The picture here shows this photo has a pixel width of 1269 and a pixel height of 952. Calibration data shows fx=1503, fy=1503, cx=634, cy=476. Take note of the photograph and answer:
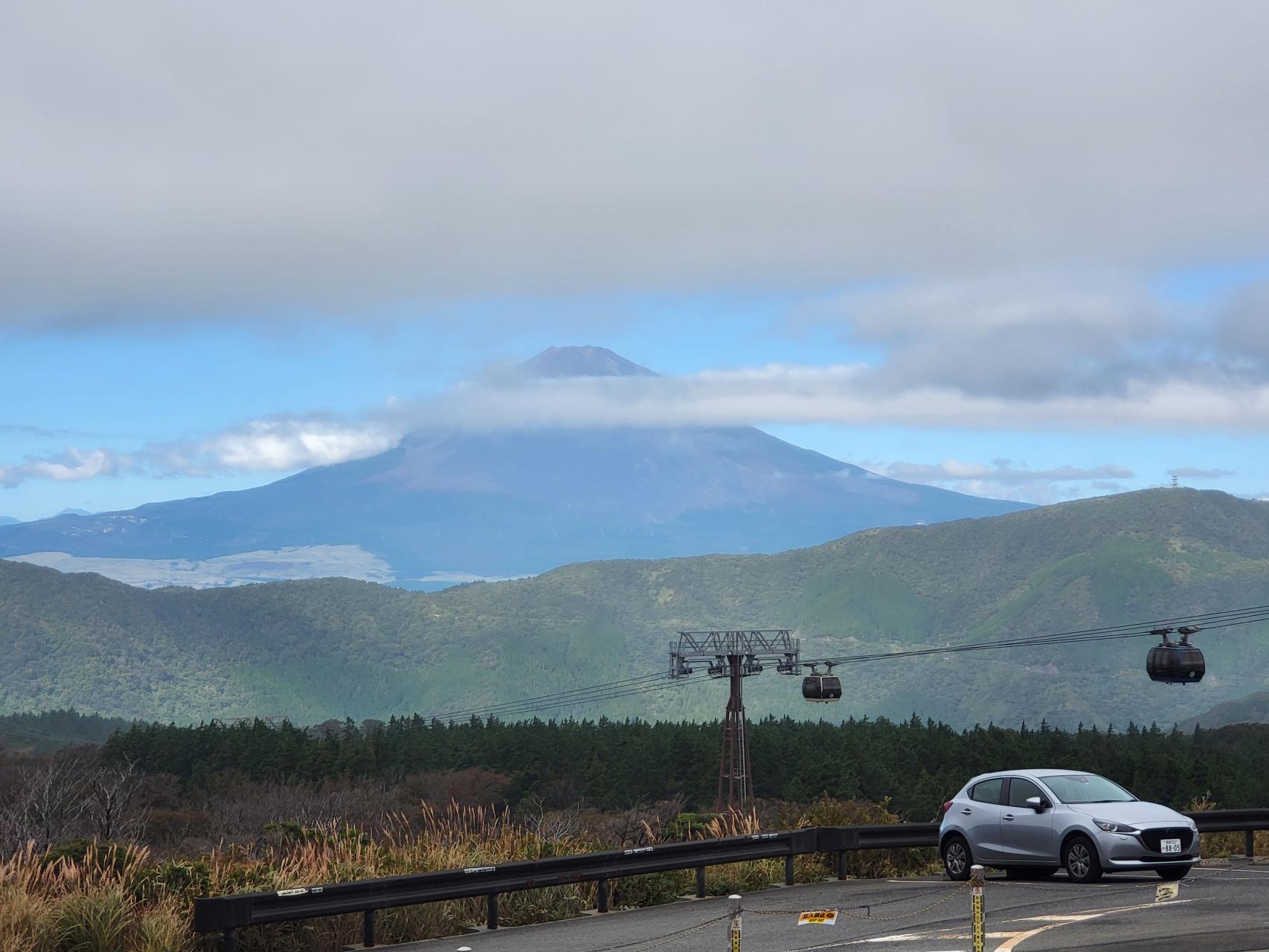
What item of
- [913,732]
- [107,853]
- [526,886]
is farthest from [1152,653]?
[913,732]

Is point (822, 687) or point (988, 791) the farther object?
point (822, 687)

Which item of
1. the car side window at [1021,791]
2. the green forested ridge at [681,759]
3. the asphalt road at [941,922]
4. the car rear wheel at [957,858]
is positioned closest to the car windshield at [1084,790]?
the car side window at [1021,791]

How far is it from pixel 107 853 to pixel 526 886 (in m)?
4.47

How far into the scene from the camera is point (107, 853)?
620 inches

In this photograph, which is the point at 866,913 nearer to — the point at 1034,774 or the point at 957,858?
the point at 957,858

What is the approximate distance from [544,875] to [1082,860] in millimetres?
7110

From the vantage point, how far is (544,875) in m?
16.9

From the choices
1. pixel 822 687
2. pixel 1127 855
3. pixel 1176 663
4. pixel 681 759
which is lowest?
pixel 681 759

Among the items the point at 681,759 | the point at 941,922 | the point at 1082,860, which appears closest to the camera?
the point at 941,922

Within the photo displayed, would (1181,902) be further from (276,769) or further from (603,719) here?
(603,719)

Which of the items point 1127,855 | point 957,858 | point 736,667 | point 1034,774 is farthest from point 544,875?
point 736,667

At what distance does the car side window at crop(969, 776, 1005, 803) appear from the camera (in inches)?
801

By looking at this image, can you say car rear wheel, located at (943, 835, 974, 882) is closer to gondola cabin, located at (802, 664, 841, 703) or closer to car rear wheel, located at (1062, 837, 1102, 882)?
car rear wheel, located at (1062, 837, 1102, 882)

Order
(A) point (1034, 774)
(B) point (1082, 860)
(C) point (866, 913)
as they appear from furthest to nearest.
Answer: (A) point (1034, 774) < (B) point (1082, 860) < (C) point (866, 913)
